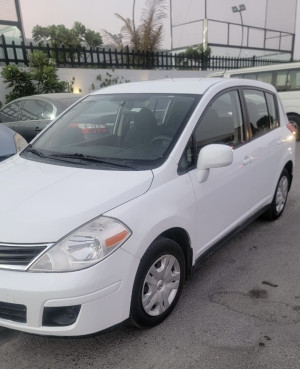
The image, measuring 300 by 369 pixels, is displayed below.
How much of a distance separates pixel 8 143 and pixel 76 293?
295 cm

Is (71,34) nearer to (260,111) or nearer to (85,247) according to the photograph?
(260,111)

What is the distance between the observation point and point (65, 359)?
7.40 feet

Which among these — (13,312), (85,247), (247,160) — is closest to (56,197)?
(85,247)

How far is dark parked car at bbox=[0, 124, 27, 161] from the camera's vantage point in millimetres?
4172

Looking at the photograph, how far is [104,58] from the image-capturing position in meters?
12.7

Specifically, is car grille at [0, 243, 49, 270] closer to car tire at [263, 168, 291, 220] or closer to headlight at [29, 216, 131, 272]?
headlight at [29, 216, 131, 272]

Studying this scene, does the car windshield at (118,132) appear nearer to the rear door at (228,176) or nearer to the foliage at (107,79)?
the rear door at (228,176)

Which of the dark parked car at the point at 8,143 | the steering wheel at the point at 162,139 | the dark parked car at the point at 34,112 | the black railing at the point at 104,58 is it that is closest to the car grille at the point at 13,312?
the steering wheel at the point at 162,139

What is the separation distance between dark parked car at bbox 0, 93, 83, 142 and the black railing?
4213 mm

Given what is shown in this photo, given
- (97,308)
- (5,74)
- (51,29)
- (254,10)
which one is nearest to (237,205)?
(97,308)

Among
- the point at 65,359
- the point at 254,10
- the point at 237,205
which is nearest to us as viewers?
the point at 65,359

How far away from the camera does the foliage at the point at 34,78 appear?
10.1 meters

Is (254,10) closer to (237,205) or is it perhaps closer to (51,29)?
(51,29)

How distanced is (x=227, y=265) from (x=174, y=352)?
4.15ft
